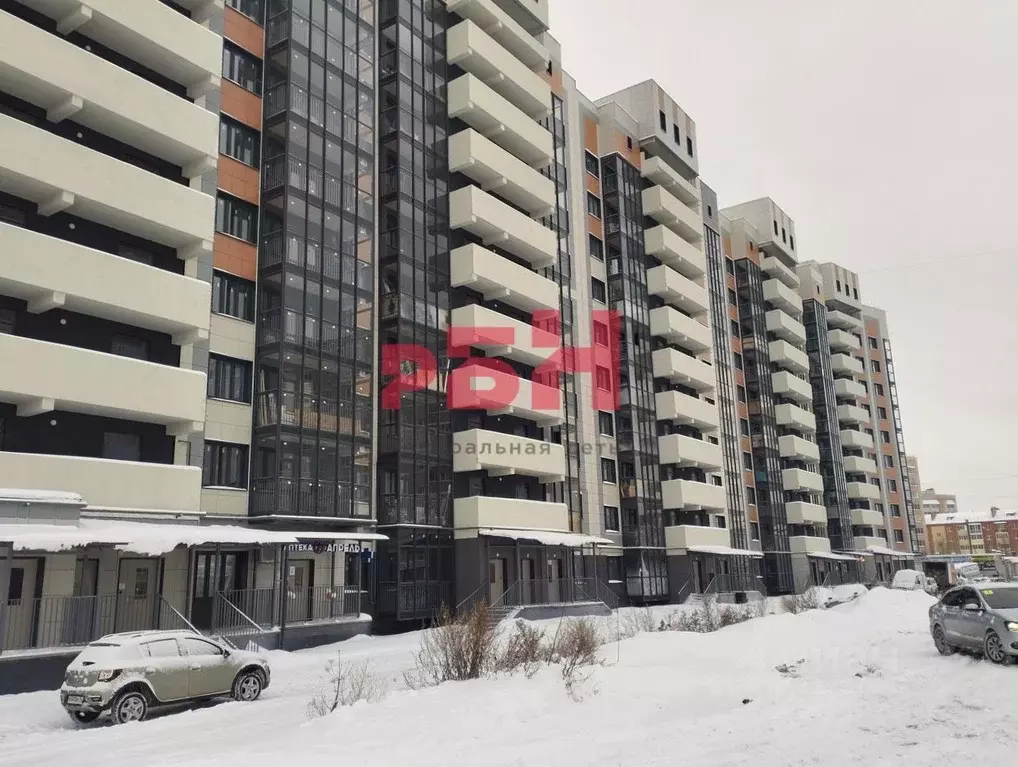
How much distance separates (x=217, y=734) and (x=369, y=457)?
20.5 meters

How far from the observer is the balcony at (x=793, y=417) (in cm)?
7256

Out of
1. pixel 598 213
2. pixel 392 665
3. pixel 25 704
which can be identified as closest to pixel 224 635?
pixel 392 665

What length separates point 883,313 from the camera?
102812mm

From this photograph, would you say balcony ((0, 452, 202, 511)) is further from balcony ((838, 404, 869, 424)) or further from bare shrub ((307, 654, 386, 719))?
balcony ((838, 404, 869, 424))

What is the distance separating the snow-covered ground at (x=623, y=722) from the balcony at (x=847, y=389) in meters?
71.6

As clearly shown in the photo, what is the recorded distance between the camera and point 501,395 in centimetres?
3959

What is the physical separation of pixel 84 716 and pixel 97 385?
39.8 feet

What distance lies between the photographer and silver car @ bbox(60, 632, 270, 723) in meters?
15.2

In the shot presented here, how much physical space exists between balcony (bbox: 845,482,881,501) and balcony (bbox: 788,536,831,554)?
14.8m

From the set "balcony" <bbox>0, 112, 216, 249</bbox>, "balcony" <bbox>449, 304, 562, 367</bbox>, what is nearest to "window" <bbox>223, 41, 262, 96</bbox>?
"balcony" <bbox>0, 112, 216, 249</bbox>

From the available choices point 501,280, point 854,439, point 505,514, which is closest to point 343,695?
point 505,514

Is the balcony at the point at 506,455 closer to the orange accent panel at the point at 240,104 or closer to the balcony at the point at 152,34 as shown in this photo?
the orange accent panel at the point at 240,104

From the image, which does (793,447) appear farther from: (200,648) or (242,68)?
(200,648)

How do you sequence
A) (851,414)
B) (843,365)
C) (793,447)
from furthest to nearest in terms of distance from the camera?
1. (843,365)
2. (851,414)
3. (793,447)
